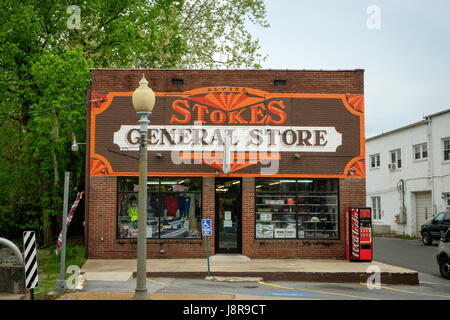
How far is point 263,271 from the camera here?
14641 mm

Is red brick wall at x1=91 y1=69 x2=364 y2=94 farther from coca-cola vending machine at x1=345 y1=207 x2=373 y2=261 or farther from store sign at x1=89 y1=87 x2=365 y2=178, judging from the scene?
coca-cola vending machine at x1=345 y1=207 x2=373 y2=261

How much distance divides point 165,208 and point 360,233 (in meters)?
7.17

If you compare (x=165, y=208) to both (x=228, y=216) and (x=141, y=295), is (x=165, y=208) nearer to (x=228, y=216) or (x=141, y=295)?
(x=228, y=216)

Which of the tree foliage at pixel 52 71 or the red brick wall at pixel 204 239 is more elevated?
the tree foliage at pixel 52 71

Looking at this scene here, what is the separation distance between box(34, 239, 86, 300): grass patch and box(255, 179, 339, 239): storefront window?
22.6 feet

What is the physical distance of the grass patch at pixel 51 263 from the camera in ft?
40.2

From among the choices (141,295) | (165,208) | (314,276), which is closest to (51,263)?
(165,208)

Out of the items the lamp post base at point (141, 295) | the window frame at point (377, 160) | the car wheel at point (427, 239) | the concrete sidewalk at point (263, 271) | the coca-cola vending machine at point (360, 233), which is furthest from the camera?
the window frame at point (377, 160)

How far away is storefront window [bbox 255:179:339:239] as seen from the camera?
17844mm

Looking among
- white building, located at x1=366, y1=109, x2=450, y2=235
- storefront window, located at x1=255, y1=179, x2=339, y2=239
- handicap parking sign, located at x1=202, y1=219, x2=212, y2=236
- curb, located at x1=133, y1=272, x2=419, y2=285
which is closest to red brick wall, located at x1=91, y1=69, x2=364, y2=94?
storefront window, located at x1=255, y1=179, x2=339, y2=239

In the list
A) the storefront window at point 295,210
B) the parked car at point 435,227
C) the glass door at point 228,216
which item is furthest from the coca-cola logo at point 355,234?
the parked car at point 435,227

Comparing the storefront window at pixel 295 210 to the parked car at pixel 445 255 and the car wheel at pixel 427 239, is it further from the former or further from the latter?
the car wheel at pixel 427 239

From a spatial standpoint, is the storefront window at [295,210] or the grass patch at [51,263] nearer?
the grass patch at [51,263]

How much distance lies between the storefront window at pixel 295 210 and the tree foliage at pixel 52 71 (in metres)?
8.11
